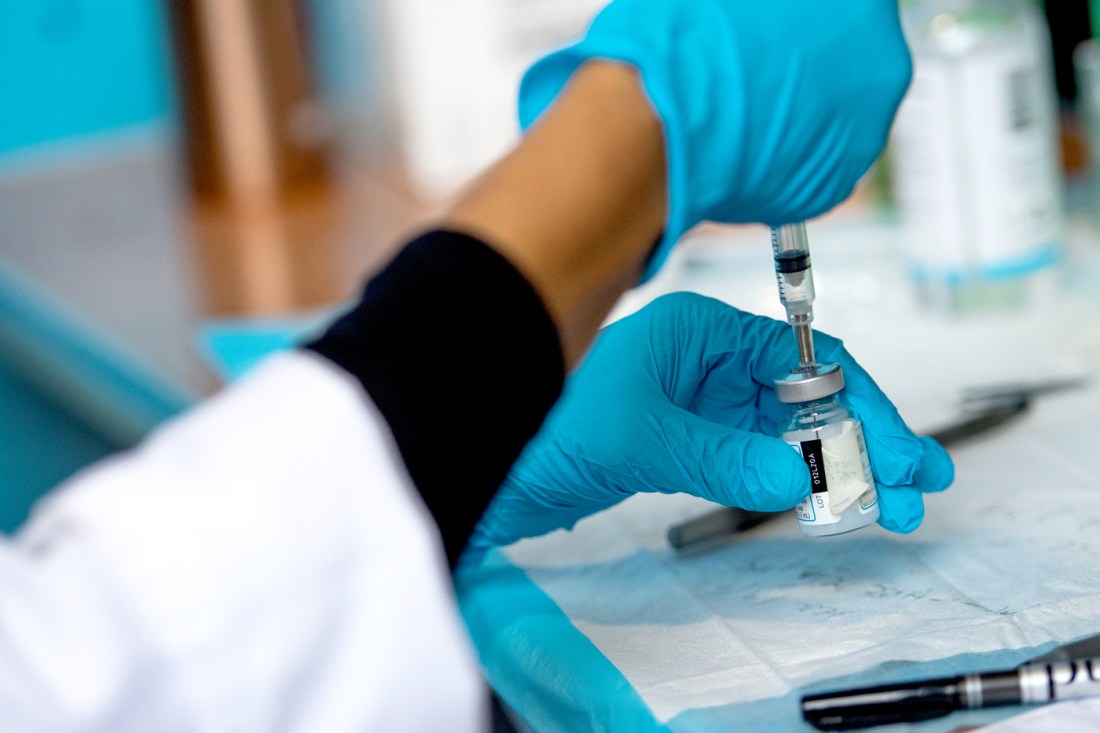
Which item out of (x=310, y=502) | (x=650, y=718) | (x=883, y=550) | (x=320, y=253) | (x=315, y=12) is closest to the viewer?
(x=310, y=502)

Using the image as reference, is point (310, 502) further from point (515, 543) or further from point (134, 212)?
point (134, 212)

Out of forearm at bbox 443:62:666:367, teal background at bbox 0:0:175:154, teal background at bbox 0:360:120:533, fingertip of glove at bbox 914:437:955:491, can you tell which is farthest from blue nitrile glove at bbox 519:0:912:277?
teal background at bbox 0:0:175:154

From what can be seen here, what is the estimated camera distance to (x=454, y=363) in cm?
41

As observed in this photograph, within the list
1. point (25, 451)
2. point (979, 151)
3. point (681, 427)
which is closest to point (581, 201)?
point (681, 427)

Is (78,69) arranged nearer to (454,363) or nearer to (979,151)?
(979,151)

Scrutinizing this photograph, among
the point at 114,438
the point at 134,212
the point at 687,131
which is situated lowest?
the point at 114,438

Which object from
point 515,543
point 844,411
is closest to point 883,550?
point 844,411

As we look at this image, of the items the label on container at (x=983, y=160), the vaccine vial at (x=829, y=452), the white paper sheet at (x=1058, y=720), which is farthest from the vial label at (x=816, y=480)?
the label on container at (x=983, y=160)

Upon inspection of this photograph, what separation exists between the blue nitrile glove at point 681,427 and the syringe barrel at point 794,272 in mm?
32

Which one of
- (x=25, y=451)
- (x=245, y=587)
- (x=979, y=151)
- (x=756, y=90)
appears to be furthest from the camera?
(x=25, y=451)

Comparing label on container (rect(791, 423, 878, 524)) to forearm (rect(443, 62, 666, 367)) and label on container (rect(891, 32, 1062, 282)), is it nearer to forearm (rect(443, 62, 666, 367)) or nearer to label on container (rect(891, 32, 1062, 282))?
forearm (rect(443, 62, 666, 367))

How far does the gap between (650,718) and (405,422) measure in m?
Answer: 0.17

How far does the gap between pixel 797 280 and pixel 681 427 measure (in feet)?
0.28

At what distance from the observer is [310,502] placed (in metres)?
0.39
